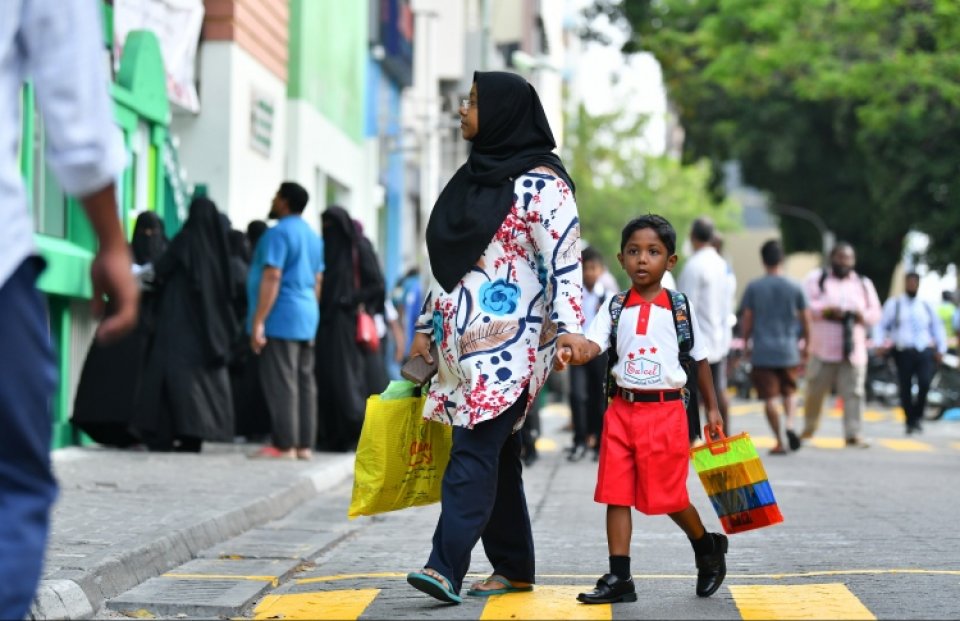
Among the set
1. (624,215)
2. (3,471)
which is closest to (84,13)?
(3,471)

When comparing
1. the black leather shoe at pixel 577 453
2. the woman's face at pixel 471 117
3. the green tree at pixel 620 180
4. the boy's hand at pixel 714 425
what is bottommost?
the black leather shoe at pixel 577 453

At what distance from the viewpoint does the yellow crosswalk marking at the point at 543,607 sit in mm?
6250

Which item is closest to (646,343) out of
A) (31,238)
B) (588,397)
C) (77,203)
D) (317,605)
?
(317,605)

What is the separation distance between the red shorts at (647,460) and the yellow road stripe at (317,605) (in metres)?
0.90

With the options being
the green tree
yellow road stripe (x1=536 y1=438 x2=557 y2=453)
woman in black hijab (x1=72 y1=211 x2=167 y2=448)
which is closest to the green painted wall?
yellow road stripe (x1=536 y1=438 x2=557 y2=453)

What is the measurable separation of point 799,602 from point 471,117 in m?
1.94

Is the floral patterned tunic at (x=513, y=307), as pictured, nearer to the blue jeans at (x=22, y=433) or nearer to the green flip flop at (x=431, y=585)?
the green flip flop at (x=431, y=585)

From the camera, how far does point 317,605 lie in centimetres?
673

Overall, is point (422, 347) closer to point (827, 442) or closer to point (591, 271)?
point (591, 271)

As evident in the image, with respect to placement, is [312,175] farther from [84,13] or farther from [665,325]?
[84,13]

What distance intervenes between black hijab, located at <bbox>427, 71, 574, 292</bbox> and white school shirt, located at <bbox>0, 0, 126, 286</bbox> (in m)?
2.48

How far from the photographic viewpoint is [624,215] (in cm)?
9081

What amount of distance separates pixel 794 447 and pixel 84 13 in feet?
45.3

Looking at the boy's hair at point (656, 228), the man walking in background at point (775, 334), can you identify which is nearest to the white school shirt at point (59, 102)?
the boy's hair at point (656, 228)
